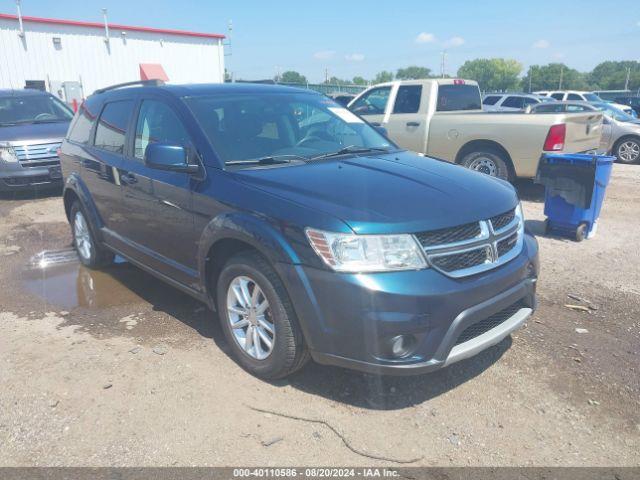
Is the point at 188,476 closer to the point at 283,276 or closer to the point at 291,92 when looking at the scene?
the point at 283,276

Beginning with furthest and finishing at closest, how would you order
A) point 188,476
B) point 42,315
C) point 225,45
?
point 225,45 < point 42,315 < point 188,476

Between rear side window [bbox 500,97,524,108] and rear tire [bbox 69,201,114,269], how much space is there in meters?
16.4

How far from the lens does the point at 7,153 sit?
8984mm

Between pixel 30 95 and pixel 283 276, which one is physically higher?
pixel 30 95

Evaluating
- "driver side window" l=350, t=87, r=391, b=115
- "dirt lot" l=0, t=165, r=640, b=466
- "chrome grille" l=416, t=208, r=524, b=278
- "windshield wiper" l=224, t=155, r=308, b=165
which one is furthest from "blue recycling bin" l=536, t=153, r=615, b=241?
"driver side window" l=350, t=87, r=391, b=115

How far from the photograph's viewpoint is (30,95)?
10.5 metres

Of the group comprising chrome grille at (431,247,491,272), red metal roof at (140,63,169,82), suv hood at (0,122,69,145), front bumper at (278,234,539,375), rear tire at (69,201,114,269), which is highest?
red metal roof at (140,63,169,82)

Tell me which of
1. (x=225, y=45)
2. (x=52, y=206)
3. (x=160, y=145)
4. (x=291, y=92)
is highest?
(x=225, y=45)

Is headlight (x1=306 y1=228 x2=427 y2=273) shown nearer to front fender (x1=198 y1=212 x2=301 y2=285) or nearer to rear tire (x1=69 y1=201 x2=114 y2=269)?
front fender (x1=198 y1=212 x2=301 y2=285)

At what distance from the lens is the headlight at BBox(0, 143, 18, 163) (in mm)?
8977

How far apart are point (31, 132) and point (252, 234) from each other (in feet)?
26.2

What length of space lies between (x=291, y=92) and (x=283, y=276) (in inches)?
86.4

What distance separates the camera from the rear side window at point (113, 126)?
15.1 ft

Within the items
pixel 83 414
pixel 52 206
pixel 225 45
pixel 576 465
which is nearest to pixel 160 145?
pixel 83 414
